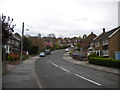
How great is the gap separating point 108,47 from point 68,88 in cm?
3403

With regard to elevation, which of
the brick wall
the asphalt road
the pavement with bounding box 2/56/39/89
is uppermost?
the brick wall

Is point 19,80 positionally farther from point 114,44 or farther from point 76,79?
point 114,44

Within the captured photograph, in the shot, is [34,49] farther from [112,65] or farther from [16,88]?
[16,88]

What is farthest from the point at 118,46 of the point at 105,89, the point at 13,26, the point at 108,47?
the point at 105,89

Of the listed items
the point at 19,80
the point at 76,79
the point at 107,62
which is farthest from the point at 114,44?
the point at 19,80

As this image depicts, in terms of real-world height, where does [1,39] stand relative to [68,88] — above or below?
above

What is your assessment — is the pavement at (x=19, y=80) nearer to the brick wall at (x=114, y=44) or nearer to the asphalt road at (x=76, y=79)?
the asphalt road at (x=76, y=79)

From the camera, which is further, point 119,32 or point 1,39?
point 119,32

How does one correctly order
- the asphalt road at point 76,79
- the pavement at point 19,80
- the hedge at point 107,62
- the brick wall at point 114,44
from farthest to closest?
the brick wall at point 114,44 → the hedge at point 107,62 → the asphalt road at point 76,79 → the pavement at point 19,80

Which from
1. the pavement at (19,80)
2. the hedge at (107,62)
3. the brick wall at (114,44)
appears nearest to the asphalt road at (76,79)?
the pavement at (19,80)

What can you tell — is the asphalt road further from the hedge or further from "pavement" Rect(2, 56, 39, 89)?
the hedge

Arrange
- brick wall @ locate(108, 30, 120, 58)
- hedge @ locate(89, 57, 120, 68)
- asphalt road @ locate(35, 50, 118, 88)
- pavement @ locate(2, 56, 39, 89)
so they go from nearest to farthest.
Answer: pavement @ locate(2, 56, 39, 89), asphalt road @ locate(35, 50, 118, 88), hedge @ locate(89, 57, 120, 68), brick wall @ locate(108, 30, 120, 58)

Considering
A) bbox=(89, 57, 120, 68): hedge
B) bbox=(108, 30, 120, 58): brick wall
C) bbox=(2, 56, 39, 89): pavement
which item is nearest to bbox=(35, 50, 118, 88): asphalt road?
bbox=(2, 56, 39, 89): pavement

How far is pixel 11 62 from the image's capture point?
26.7 metres
